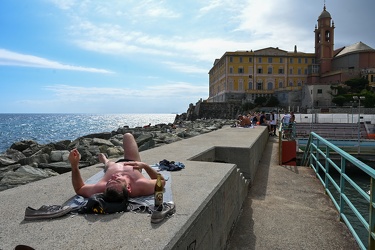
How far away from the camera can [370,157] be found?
13828mm

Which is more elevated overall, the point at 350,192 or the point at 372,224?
the point at 372,224

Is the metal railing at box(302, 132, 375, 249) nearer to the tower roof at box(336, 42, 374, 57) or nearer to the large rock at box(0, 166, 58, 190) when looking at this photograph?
the large rock at box(0, 166, 58, 190)

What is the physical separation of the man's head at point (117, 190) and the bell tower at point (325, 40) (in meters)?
80.9

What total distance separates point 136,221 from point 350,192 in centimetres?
961

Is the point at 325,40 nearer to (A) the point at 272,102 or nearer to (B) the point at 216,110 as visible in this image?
(A) the point at 272,102

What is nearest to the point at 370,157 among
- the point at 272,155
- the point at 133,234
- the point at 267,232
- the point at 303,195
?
the point at 272,155

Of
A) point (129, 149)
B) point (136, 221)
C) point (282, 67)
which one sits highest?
point (282, 67)

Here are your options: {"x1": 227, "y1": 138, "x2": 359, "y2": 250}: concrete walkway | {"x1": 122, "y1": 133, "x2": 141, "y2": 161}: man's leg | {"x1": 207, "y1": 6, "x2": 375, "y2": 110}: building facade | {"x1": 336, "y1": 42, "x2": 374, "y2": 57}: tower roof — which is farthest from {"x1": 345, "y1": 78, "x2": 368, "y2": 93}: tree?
{"x1": 122, "y1": 133, "x2": 141, "y2": 161}: man's leg

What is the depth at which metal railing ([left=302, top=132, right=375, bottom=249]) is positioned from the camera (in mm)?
3276

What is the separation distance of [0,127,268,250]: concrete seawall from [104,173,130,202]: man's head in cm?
18

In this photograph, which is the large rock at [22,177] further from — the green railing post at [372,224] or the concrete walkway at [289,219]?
the green railing post at [372,224]

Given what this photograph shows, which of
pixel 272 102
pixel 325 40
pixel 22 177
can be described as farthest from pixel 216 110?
pixel 22 177

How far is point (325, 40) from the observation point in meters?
75.1

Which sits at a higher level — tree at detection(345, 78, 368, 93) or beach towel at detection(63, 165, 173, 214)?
tree at detection(345, 78, 368, 93)
